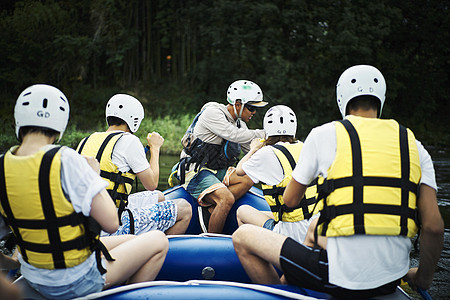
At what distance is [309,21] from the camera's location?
14.1 m

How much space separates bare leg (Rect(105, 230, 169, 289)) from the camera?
1.76m

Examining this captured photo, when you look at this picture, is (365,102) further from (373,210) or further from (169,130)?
(169,130)

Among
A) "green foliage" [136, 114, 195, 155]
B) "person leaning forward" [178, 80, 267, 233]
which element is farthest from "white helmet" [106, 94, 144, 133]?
"green foliage" [136, 114, 195, 155]

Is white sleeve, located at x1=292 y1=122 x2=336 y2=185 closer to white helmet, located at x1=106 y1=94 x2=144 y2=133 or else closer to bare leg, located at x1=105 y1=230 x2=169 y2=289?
bare leg, located at x1=105 y1=230 x2=169 y2=289

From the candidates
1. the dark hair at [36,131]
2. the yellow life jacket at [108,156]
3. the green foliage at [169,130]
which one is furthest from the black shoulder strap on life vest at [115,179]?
the green foliage at [169,130]

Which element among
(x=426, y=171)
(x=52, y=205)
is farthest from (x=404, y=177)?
(x=52, y=205)

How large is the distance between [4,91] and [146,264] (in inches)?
588

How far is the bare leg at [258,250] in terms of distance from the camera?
1.78m

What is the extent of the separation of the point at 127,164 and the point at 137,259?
2.33 ft

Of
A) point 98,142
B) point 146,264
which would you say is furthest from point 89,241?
point 98,142

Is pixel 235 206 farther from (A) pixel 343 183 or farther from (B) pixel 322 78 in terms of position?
(B) pixel 322 78

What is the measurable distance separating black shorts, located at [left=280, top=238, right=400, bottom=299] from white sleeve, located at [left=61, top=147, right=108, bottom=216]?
0.78m

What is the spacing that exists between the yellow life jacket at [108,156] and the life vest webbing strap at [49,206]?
82cm

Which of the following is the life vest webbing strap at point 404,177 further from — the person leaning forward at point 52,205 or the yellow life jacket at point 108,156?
the yellow life jacket at point 108,156
